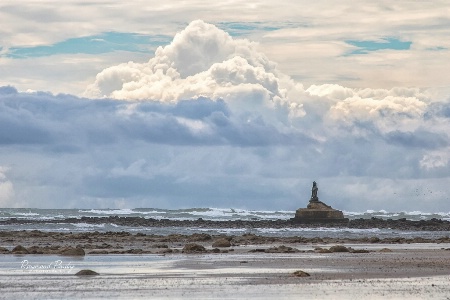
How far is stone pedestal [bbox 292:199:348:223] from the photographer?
371 ft

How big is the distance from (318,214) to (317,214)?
0.13 meters

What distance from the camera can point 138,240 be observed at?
65000 millimetres

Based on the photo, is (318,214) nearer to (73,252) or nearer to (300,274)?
(73,252)

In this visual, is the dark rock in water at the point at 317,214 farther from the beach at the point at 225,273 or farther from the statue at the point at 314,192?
the beach at the point at 225,273

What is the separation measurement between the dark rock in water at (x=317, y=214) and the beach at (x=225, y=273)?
58075mm

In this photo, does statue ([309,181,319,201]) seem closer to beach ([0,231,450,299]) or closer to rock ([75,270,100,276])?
beach ([0,231,450,299])

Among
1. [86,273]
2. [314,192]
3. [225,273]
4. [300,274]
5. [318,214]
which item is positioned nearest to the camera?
[300,274]

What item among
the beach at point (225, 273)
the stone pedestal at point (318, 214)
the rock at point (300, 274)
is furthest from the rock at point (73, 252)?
the stone pedestal at point (318, 214)

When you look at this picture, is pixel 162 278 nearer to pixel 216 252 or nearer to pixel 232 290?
pixel 232 290

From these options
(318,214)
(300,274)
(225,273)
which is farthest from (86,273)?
(318,214)

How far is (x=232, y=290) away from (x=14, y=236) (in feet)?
147

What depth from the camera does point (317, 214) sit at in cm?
11338

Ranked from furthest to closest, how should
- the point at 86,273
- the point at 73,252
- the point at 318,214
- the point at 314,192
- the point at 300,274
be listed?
the point at 314,192 → the point at 318,214 → the point at 73,252 → the point at 86,273 → the point at 300,274

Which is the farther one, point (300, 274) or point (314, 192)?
point (314, 192)
